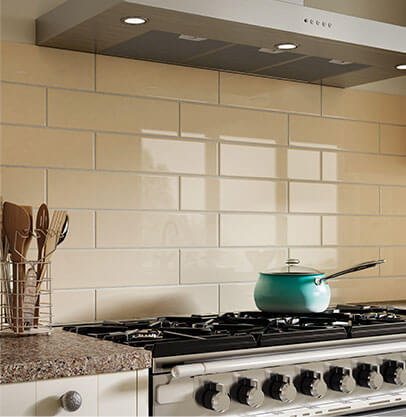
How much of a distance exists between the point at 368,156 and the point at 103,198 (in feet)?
3.68

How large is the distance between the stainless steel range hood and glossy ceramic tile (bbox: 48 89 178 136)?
0.14m

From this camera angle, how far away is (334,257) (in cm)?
265

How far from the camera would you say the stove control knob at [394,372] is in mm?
1906

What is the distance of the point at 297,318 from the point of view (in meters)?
2.11

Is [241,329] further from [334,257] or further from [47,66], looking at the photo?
[47,66]

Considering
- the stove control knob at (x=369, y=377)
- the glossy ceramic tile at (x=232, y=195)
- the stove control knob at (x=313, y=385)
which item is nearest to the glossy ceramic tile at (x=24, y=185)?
the glossy ceramic tile at (x=232, y=195)

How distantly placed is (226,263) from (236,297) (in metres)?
0.12

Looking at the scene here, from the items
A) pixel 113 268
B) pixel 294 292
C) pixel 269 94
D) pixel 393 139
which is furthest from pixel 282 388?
pixel 393 139

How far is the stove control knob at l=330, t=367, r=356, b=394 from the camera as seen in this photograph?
5.91 ft

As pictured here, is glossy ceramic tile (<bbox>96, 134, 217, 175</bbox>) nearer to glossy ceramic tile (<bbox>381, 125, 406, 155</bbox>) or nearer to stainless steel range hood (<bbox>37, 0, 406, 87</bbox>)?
stainless steel range hood (<bbox>37, 0, 406, 87</bbox>)

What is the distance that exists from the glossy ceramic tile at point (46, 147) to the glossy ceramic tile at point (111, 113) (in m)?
0.04

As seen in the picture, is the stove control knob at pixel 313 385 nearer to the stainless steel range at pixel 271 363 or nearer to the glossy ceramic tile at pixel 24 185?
the stainless steel range at pixel 271 363

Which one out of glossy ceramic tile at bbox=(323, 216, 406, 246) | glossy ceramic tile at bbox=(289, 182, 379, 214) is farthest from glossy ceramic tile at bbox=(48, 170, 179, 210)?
glossy ceramic tile at bbox=(323, 216, 406, 246)

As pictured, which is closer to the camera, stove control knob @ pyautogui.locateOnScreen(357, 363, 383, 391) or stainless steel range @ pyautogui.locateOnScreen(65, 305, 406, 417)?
stainless steel range @ pyautogui.locateOnScreen(65, 305, 406, 417)
